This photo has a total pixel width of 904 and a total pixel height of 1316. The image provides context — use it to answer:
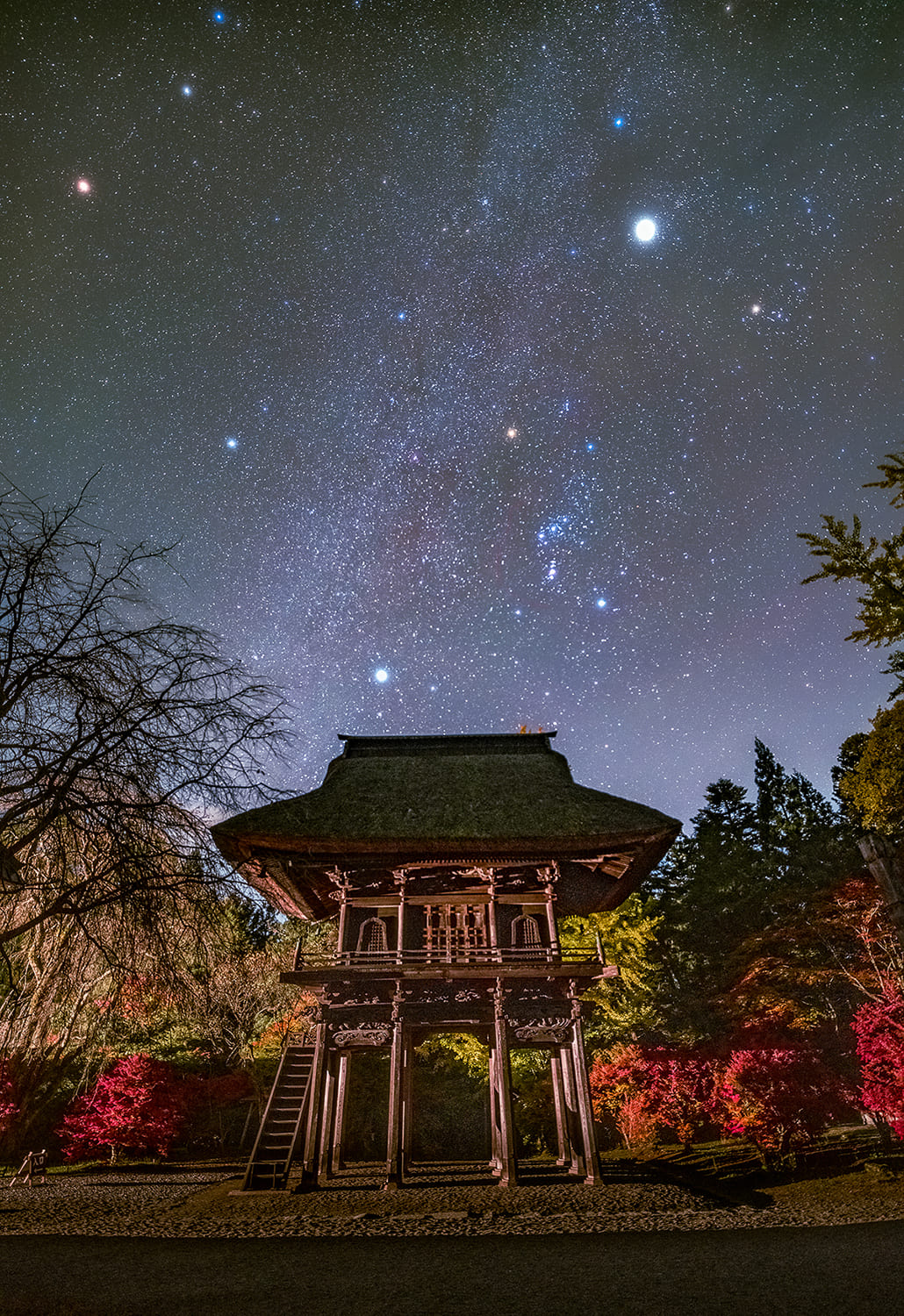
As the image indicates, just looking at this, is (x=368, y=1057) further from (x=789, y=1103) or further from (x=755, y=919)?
(x=755, y=919)

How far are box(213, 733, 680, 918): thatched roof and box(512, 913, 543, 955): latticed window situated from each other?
1.88 meters

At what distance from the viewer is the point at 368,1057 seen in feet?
89.1

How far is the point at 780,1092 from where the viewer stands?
15.9 m

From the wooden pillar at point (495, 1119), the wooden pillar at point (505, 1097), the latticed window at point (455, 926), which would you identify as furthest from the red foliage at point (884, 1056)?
the latticed window at point (455, 926)

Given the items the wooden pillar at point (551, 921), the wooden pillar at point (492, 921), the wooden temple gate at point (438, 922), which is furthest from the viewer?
the wooden pillar at point (551, 921)

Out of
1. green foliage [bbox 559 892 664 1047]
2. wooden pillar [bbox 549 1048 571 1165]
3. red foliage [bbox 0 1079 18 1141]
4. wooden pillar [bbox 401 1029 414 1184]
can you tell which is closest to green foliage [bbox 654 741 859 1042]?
green foliage [bbox 559 892 664 1047]

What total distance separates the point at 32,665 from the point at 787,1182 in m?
18.8

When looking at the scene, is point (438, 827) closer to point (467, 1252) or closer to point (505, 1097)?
point (505, 1097)

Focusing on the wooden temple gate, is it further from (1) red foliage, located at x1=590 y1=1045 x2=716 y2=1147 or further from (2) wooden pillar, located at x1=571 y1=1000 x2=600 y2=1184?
(1) red foliage, located at x1=590 y1=1045 x2=716 y2=1147

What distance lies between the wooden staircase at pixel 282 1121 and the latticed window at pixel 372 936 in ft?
9.59

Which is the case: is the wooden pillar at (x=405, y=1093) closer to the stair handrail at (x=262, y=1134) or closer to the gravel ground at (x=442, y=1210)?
the gravel ground at (x=442, y=1210)

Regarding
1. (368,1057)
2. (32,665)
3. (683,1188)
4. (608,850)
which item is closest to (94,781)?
(32,665)

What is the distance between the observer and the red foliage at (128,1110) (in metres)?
20.8

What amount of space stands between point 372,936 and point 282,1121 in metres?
4.78
